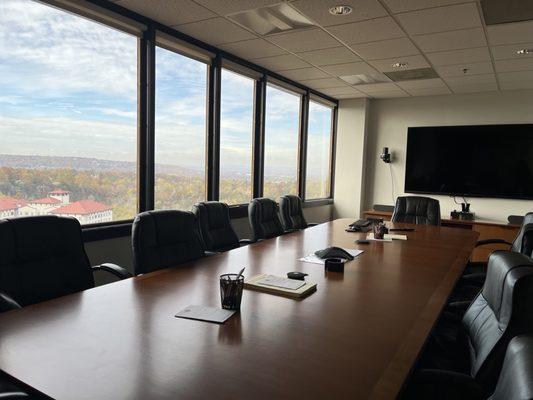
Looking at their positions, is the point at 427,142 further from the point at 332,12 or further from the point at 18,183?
the point at 18,183

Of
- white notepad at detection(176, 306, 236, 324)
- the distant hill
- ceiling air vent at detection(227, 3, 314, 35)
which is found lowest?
white notepad at detection(176, 306, 236, 324)

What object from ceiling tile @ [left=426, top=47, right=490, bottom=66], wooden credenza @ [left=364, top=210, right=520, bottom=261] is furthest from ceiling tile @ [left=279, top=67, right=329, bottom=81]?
wooden credenza @ [left=364, top=210, right=520, bottom=261]

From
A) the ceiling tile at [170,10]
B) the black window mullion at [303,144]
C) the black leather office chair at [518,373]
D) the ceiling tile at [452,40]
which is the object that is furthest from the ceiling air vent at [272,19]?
the black leather office chair at [518,373]

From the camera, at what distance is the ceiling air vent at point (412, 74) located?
16.6 ft

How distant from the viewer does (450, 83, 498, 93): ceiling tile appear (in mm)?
5711

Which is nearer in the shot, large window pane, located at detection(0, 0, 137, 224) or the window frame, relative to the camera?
A: large window pane, located at detection(0, 0, 137, 224)

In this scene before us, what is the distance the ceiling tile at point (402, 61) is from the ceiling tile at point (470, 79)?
80 cm

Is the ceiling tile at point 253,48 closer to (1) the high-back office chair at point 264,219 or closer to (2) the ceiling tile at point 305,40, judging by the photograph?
(2) the ceiling tile at point 305,40

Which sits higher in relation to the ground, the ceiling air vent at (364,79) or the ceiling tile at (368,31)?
the ceiling tile at (368,31)

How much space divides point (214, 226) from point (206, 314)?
1791 mm

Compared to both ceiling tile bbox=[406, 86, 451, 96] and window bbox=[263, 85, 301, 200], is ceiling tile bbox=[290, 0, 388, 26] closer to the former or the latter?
window bbox=[263, 85, 301, 200]

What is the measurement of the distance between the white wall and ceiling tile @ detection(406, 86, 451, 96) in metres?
0.15

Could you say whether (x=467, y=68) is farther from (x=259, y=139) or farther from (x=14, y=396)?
(x=14, y=396)

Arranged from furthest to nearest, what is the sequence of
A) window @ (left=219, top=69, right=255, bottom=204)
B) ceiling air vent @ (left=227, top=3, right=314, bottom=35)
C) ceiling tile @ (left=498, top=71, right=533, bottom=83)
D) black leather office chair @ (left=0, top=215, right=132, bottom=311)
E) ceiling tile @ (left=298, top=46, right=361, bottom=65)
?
ceiling tile @ (left=498, top=71, right=533, bottom=83) → window @ (left=219, top=69, right=255, bottom=204) → ceiling tile @ (left=298, top=46, right=361, bottom=65) → ceiling air vent @ (left=227, top=3, right=314, bottom=35) → black leather office chair @ (left=0, top=215, right=132, bottom=311)
